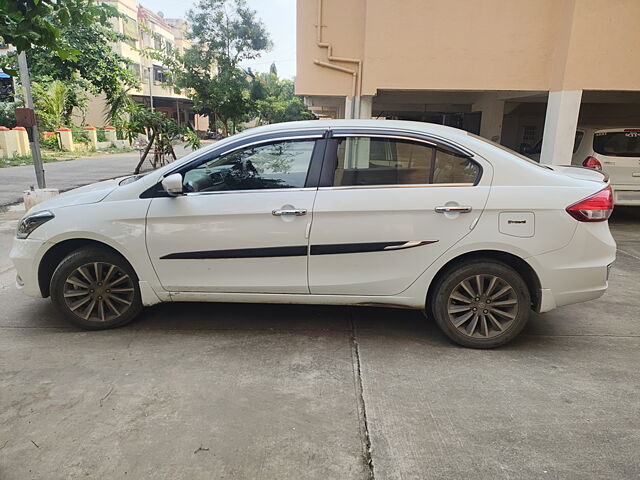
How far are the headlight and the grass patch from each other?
58.0ft

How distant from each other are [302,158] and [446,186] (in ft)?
3.70

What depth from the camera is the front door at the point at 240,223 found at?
11.8 feet

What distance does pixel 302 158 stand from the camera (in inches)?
147

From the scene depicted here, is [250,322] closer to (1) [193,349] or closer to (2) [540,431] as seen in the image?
(1) [193,349]

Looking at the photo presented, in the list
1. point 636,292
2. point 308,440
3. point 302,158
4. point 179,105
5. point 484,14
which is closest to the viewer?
point 308,440

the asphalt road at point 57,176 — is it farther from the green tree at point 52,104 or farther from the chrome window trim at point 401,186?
the chrome window trim at point 401,186

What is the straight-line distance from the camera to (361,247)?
3578mm

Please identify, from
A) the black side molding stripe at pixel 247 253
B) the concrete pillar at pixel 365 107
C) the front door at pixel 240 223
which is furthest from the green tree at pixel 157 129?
the black side molding stripe at pixel 247 253

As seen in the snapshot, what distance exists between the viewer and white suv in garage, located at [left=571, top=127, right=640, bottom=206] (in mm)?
8250

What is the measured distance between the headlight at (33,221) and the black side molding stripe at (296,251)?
39.8 inches

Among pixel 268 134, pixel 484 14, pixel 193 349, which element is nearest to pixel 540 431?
pixel 193 349

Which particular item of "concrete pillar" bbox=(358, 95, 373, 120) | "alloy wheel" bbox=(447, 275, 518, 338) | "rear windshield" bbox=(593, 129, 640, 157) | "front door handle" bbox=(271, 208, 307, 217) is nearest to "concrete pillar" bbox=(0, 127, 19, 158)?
"concrete pillar" bbox=(358, 95, 373, 120)

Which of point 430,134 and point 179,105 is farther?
point 179,105

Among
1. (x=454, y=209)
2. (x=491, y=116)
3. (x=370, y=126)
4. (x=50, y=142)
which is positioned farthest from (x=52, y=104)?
(x=454, y=209)
